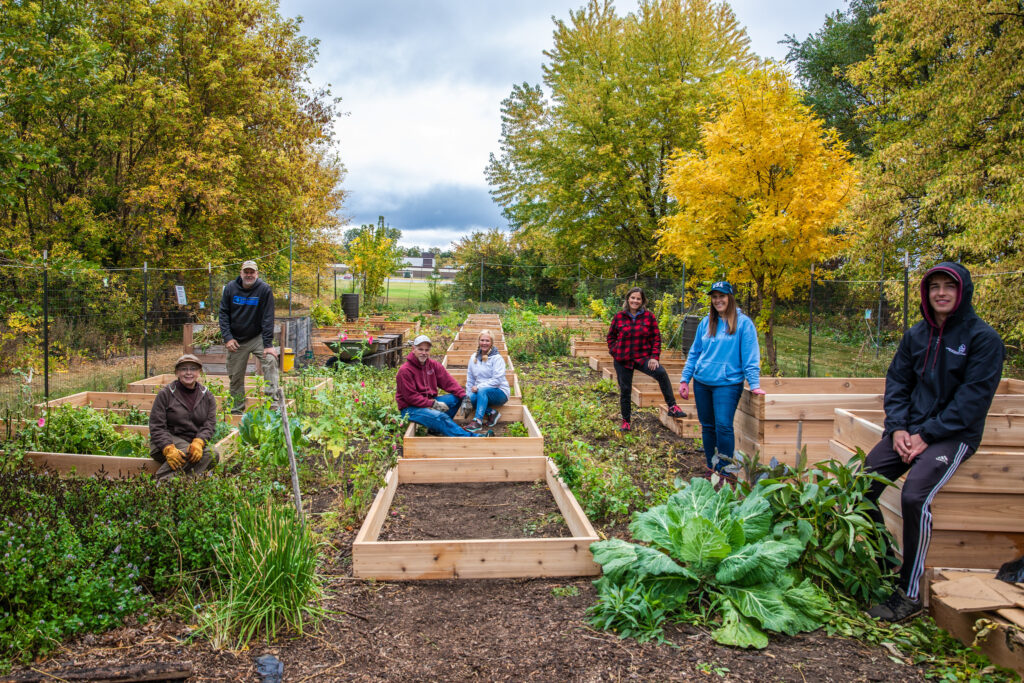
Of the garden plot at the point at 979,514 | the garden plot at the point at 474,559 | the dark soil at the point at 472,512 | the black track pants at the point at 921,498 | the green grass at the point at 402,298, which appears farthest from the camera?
the green grass at the point at 402,298

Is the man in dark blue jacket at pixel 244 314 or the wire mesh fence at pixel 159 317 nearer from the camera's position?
the man in dark blue jacket at pixel 244 314

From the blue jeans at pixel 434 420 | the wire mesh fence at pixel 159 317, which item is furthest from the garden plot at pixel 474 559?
the wire mesh fence at pixel 159 317

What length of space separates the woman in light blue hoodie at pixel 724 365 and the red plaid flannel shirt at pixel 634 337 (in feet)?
4.74

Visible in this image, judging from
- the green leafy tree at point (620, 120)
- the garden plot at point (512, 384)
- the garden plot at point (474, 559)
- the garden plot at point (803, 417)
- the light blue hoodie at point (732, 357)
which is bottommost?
the garden plot at point (474, 559)

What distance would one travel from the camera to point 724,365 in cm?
454

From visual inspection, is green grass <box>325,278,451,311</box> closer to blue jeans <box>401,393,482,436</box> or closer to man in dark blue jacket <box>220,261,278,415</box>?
man in dark blue jacket <box>220,261,278,415</box>

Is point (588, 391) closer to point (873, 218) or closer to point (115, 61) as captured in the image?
point (873, 218)

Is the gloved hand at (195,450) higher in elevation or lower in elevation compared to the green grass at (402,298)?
lower

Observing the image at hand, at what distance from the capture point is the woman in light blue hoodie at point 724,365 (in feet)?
14.9

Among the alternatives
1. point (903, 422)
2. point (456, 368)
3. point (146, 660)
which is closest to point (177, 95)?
point (456, 368)

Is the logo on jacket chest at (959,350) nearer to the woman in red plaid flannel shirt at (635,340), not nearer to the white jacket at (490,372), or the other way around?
the woman in red plaid flannel shirt at (635,340)

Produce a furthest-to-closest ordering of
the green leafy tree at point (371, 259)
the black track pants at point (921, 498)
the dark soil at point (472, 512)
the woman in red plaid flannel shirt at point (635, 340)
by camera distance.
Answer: the green leafy tree at point (371, 259)
the woman in red plaid flannel shirt at point (635, 340)
the dark soil at point (472, 512)
the black track pants at point (921, 498)

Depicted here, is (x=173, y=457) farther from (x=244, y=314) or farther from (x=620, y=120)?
(x=620, y=120)

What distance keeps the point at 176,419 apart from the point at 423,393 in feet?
7.00
